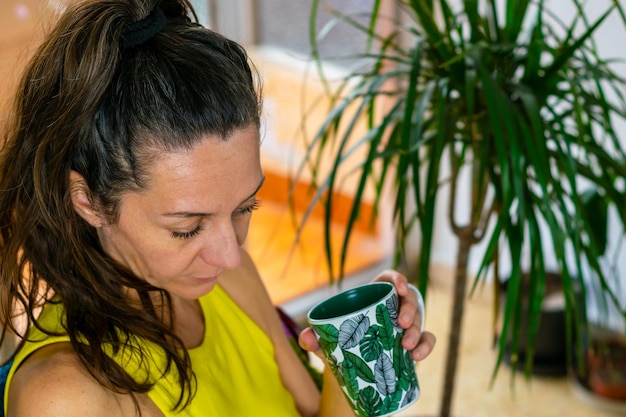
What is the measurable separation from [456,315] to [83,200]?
1.05 metres

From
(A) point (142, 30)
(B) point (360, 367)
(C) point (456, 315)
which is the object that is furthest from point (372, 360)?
(C) point (456, 315)

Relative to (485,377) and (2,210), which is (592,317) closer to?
(485,377)

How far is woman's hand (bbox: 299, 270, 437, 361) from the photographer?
1.08 m

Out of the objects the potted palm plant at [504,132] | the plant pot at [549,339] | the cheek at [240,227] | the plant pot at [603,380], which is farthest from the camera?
the plant pot at [549,339]

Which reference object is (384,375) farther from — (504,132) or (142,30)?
(504,132)

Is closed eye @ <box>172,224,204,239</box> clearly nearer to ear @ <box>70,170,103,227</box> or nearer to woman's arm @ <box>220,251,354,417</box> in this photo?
ear @ <box>70,170,103,227</box>

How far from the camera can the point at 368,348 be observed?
1.03m

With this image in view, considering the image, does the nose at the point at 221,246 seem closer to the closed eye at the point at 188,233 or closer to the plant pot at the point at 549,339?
the closed eye at the point at 188,233

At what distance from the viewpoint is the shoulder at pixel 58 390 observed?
100 centimetres

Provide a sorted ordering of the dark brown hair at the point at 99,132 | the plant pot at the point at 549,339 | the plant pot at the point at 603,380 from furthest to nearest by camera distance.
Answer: the plant pot at the point at 549,339, the plant pot at the point at 603,380, the dark brown hair at the point at 99,132

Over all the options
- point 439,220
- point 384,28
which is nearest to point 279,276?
point 439,220

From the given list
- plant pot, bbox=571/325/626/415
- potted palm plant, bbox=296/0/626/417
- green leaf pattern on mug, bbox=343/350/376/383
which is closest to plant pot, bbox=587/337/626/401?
plant pot, bbox=571/325/626/415

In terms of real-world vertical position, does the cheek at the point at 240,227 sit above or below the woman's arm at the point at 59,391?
above

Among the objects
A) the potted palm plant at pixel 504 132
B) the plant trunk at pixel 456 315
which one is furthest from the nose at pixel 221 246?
the plant trunk at pixel 456 315
